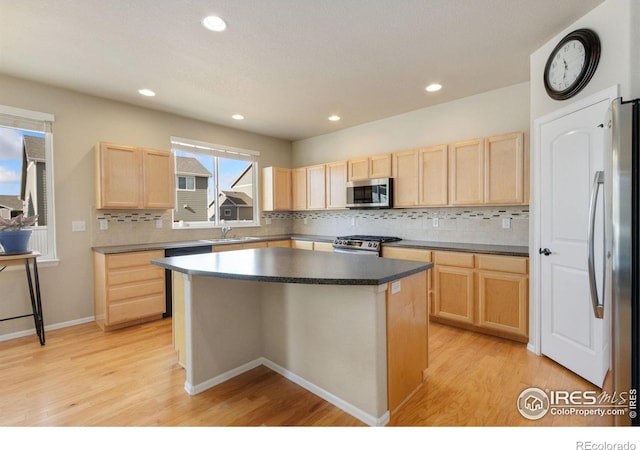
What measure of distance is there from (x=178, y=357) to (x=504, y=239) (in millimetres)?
3533

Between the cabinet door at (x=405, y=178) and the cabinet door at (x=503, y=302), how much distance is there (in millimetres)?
1293

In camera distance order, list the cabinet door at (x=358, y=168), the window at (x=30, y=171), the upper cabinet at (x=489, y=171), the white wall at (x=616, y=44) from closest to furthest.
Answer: the white wall at (x=616, y=44) → the upper cabinet at (x=489, y=171) → the window at (x=30, y=171) → the cabinet door at (x=358, y=168)

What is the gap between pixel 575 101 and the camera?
7.47 feet

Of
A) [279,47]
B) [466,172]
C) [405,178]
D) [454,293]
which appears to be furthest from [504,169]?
[279,47]

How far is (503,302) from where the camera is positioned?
116 inches

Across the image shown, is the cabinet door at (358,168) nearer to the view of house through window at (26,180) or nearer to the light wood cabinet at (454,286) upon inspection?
the light wood cabinet at (454,286)

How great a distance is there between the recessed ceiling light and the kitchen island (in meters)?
1.74

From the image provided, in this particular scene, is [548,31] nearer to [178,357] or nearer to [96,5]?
[96,5]

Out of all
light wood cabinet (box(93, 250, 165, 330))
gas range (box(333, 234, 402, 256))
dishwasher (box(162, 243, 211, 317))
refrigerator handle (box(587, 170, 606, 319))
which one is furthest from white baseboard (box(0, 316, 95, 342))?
refrigerator handle (box(587, 170, 606, 319))

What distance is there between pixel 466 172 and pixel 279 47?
237cm

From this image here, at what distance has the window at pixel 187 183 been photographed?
177 inches

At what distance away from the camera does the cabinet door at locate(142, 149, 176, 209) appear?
375 centimetres

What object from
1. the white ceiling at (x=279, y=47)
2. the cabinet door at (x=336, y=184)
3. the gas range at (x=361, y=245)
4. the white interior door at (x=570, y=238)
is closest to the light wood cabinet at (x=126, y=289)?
the white ceiling at (x=279, y=47)

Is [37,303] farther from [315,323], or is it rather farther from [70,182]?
[315,323]
